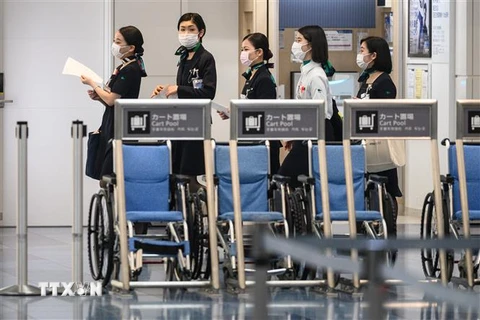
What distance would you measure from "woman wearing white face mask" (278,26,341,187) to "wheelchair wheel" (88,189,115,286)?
1.33 metres

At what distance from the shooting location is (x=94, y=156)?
371 inches

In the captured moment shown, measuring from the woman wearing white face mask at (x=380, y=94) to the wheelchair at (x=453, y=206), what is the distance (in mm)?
481

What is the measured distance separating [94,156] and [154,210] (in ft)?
4.23

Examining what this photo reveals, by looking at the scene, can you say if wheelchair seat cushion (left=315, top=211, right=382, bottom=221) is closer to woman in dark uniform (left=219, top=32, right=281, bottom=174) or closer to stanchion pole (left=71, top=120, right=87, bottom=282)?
woman in dark uniform (left=219, top=32, right=281, bottom=174)

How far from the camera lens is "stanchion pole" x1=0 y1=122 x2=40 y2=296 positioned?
777 cm

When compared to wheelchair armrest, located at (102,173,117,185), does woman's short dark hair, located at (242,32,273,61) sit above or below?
above

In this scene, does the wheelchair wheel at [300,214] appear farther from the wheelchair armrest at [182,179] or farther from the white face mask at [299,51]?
the white face mask at [299,51]

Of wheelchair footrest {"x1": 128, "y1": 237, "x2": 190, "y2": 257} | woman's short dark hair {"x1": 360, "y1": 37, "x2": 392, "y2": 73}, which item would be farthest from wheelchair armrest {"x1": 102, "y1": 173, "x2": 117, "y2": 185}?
woman's short dark hair {"x1": 360, "y1": 37, "x2": 392, "y2": 73}

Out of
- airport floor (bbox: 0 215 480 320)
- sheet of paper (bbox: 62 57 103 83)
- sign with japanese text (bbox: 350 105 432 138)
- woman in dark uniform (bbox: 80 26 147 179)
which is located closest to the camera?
airport floor (bbox: 0 215 480 320)

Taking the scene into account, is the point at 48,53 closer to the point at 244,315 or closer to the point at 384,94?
the point at 384,94

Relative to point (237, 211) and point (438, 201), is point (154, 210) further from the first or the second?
point (438, 201)

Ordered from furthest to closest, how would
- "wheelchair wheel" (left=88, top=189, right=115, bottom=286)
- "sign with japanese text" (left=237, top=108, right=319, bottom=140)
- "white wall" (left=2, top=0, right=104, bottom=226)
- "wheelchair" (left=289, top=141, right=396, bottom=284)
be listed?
"white wall" (left=2, top=0, right=104, bottom=226)
"wheelchair" (left=289, top=141, right=396, bottom=284)
"sign with japanese text" (left=237, top=108, right=319, bottom=140)
"wheelchair wheel" (left=88, top=189, right=115, bottom=286)

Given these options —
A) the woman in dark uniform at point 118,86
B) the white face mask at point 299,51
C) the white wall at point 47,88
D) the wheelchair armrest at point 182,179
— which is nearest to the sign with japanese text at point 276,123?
the wheelchair armrest at point 182,179

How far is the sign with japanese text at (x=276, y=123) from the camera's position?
316 inches
